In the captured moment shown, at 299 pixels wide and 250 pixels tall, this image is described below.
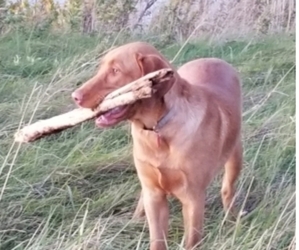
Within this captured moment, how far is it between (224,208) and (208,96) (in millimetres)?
254

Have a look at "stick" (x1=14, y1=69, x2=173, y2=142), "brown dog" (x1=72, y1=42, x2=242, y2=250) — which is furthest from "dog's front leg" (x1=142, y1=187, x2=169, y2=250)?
"stick" (x1=14, y1=69, x2=173, y2=142)

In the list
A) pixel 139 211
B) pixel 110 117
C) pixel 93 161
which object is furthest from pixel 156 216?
pixel 110 117

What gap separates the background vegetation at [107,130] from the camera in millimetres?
1727

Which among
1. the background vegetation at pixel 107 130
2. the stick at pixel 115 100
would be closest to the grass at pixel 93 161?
the background vegetation at pixel 107 130

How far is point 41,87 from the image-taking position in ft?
5.77

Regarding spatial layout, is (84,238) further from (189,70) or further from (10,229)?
(189,70)

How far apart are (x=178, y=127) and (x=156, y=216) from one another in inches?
8.7

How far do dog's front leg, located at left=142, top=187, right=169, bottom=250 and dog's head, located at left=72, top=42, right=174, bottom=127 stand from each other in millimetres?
228

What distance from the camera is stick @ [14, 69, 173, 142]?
4.88 ft

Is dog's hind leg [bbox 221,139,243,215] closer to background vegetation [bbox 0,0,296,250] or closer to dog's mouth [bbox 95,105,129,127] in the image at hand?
background vegetation [bbox 0,0,296,250]

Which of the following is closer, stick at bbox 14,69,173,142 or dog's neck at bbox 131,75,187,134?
stick at bbox 14,69,173,142

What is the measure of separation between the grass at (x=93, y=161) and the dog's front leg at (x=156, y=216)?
43 millimetres

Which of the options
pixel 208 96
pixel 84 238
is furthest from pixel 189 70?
pixel 84 238

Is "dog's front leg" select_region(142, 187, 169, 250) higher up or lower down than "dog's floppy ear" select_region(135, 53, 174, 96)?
lower down
